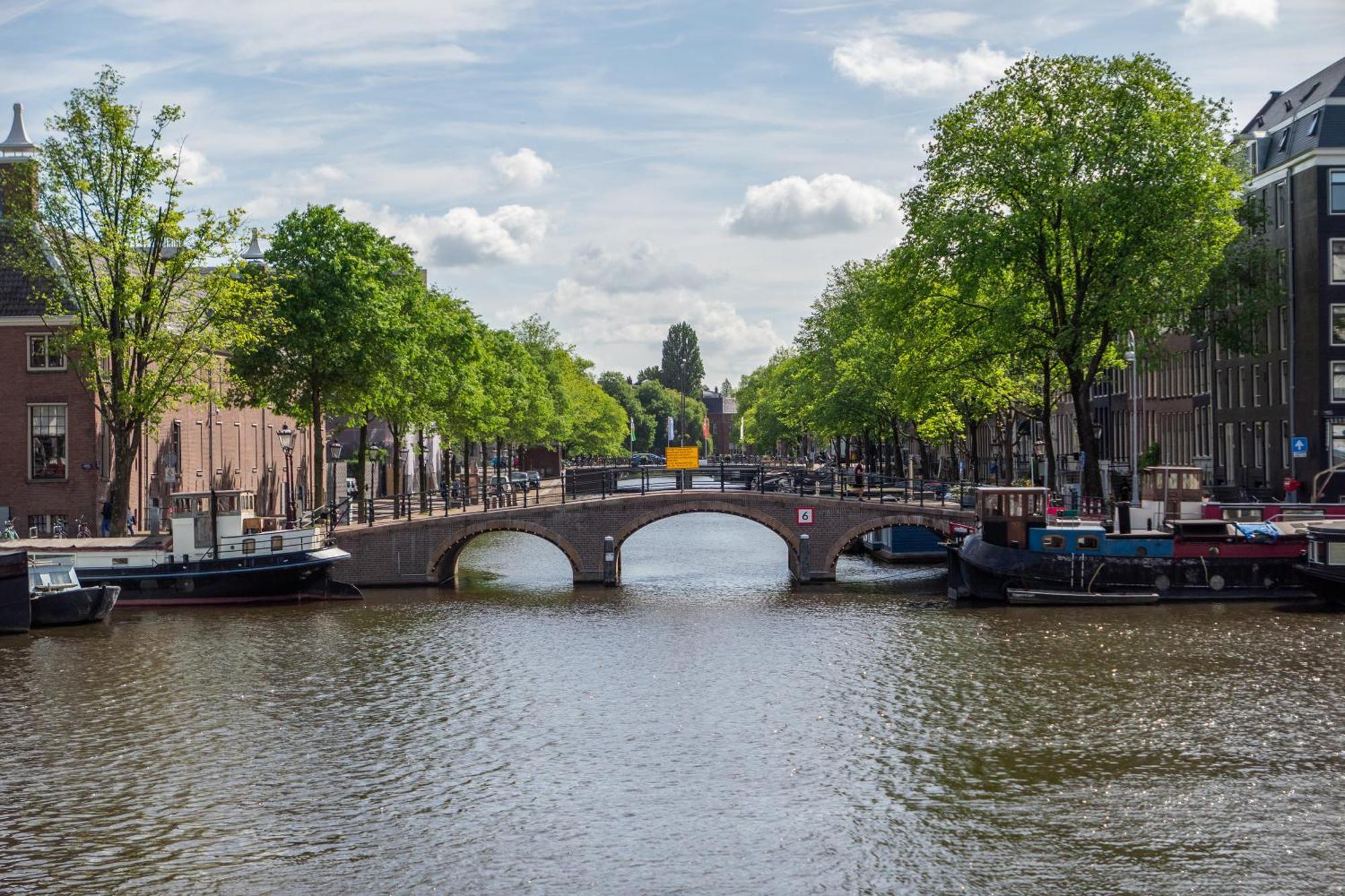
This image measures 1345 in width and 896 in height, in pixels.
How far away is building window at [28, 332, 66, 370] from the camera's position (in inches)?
2414

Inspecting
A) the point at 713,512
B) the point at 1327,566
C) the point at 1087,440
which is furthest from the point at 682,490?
the point at 1327,566

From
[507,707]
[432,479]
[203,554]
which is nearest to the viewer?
[507,707]

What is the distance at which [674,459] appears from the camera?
76312 millimetres

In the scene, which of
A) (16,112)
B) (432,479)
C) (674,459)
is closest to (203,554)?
(16,112)

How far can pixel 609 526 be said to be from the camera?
203 ft

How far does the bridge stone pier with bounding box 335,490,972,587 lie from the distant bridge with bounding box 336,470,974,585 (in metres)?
0.03

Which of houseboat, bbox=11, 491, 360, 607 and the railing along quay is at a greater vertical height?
the railing along quay

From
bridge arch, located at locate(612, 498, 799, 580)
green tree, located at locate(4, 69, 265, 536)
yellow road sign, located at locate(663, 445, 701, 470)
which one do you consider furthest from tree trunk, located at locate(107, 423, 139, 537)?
yellow road sign, located at locate(663, 445, 701, 470)

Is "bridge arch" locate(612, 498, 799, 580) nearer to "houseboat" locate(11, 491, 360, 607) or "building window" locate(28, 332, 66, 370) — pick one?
"houseboat" locate(11, 491, 360, 607)

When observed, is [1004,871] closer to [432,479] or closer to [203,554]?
[203,554]

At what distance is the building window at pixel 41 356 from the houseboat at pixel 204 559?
10.6m

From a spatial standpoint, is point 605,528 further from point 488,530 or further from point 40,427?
point 40,427

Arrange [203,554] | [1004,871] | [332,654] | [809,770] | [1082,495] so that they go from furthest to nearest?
[1082,495] → [203,554] → [332,654] → [809,770] → [1004,871]

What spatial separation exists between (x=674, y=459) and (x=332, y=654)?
3637 cm
